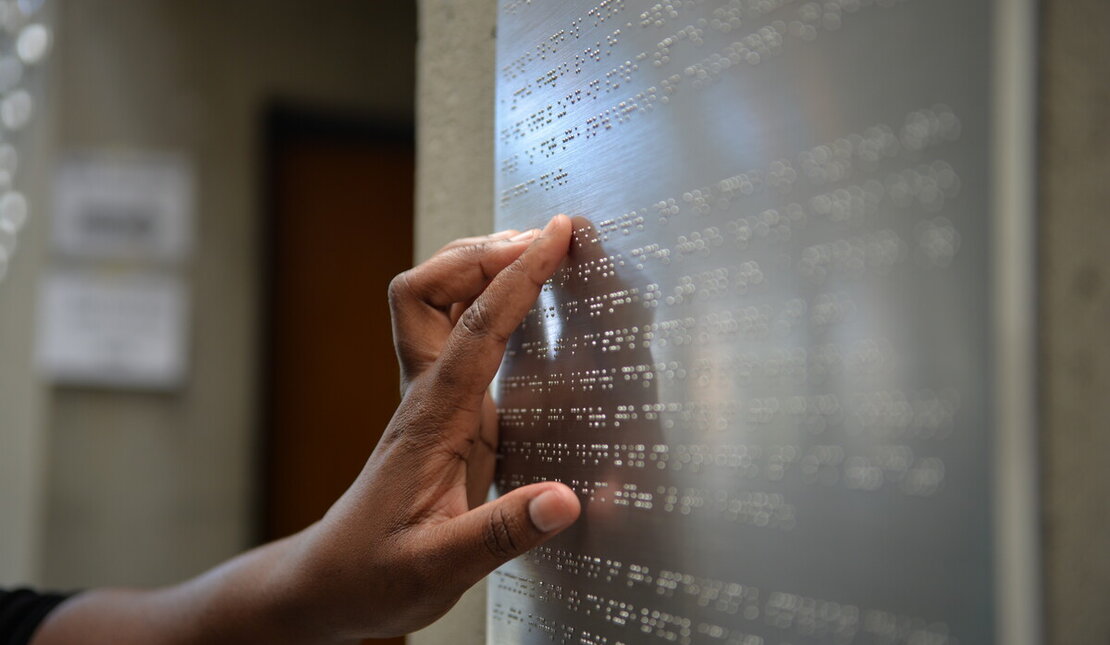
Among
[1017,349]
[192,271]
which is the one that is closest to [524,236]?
[1017,349]

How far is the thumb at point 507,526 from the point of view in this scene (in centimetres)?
59

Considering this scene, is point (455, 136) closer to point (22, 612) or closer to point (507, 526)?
point (507, 526)

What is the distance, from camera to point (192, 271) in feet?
9.66

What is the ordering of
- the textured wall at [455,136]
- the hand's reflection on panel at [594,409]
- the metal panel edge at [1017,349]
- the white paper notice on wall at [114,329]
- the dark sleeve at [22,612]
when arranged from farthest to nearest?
the white paper notice on wall at [114,329]
the dark sleeve at [22,612]
the textured wall at [455,136]
the hand's reflection on panel at [594,409]
the metal panel edge at [1017,349]

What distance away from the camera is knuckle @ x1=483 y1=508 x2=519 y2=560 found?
0.60m

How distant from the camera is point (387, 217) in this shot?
330cm

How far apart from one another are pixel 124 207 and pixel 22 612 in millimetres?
2128

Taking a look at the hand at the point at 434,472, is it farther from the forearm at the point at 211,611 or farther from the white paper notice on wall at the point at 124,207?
the white paper notice on wall at the point at 124,207

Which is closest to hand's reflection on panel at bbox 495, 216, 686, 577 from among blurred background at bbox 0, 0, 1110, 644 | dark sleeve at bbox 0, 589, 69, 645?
dark sleeve at bbox 0, 589, 69, 645

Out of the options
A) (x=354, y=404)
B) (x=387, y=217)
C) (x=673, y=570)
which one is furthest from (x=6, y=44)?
(x=673, y=570)

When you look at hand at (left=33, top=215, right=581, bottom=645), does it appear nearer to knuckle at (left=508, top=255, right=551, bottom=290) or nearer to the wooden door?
knuckle at (left=508, top=255, right=551, bottom=290)

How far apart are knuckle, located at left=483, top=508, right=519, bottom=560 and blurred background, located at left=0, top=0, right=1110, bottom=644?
90.5 inches

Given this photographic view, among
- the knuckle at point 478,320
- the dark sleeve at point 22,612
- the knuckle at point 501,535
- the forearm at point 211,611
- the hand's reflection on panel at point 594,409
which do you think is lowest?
the dark sleeve at point 22,612

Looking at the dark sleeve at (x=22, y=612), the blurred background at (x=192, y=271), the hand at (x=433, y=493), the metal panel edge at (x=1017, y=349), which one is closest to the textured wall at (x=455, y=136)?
the hand at (x=433, y=493)
